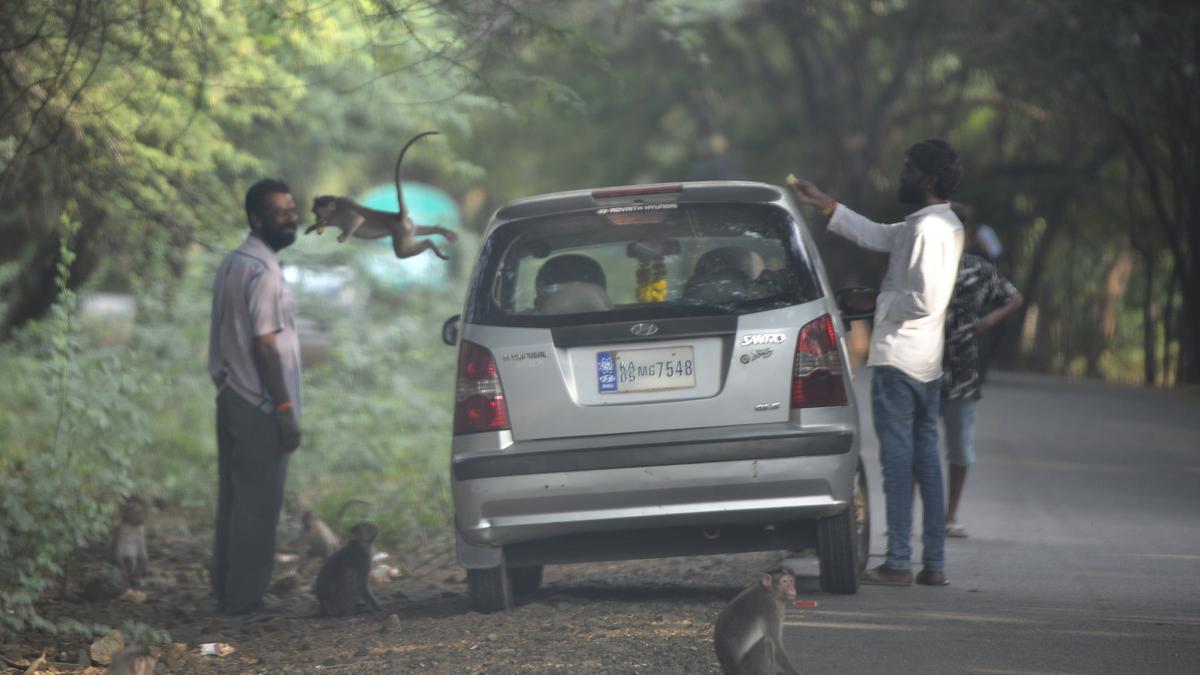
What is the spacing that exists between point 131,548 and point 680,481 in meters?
3.58

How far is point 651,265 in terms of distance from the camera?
6.92 meters

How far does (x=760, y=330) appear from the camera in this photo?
6.39m

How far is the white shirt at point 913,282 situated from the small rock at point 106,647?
3.47 m

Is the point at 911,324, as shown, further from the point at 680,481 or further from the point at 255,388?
the point at 255,388

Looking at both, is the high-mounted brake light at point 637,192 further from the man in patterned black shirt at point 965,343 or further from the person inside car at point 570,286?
the man in patterned black shirt at point 965,343

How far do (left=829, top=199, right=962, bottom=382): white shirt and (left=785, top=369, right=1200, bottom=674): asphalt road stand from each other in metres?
1.08

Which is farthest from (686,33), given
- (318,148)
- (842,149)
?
(842,149)

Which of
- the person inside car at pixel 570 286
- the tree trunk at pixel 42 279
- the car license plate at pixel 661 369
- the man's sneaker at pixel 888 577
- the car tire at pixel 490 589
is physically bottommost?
the man's sneaker at pixel 888 577

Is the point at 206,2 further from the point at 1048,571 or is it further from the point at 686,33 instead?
the point at 1048,571

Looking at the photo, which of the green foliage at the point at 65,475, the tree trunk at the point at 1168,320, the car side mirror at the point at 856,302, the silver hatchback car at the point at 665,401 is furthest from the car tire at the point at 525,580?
the tree trunk at the point at 1168,320

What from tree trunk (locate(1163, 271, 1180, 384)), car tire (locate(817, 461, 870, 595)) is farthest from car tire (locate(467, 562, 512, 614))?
tree trunk (locate(1163, 271, 1180, 384))

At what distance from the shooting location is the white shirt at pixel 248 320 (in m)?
7.51

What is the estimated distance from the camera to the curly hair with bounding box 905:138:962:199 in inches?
281

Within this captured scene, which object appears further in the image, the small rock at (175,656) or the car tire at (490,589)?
the car tire at (490,589)
